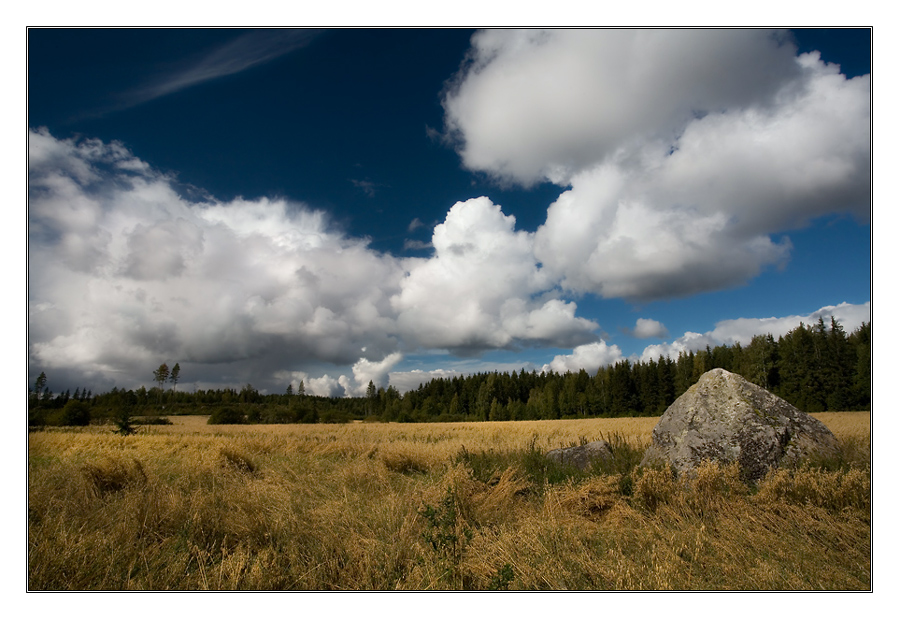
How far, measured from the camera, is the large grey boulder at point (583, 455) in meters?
8.06

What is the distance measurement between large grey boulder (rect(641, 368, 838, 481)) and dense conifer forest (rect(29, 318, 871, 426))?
1702 cm

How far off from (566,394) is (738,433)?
66.6 meters

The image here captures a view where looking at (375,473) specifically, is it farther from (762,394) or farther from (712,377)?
(762,394)

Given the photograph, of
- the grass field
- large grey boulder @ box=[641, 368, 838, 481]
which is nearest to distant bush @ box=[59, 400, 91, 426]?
the grass field

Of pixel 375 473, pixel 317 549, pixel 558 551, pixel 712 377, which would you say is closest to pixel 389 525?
pixel 317 549

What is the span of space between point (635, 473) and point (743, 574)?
337 centimetres

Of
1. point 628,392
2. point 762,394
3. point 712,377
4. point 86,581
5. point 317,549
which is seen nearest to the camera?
point 86,581

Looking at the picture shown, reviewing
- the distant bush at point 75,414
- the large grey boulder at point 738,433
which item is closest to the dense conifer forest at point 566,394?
the distant bush at point 75,414

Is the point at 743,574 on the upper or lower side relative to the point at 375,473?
upper

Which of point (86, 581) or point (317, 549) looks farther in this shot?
point (317, 549)

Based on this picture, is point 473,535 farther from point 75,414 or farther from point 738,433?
point 75,414

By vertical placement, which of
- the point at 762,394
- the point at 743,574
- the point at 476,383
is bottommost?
the point at 476,383

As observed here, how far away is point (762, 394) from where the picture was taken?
23.3 feet

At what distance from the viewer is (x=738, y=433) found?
21.0 ft
